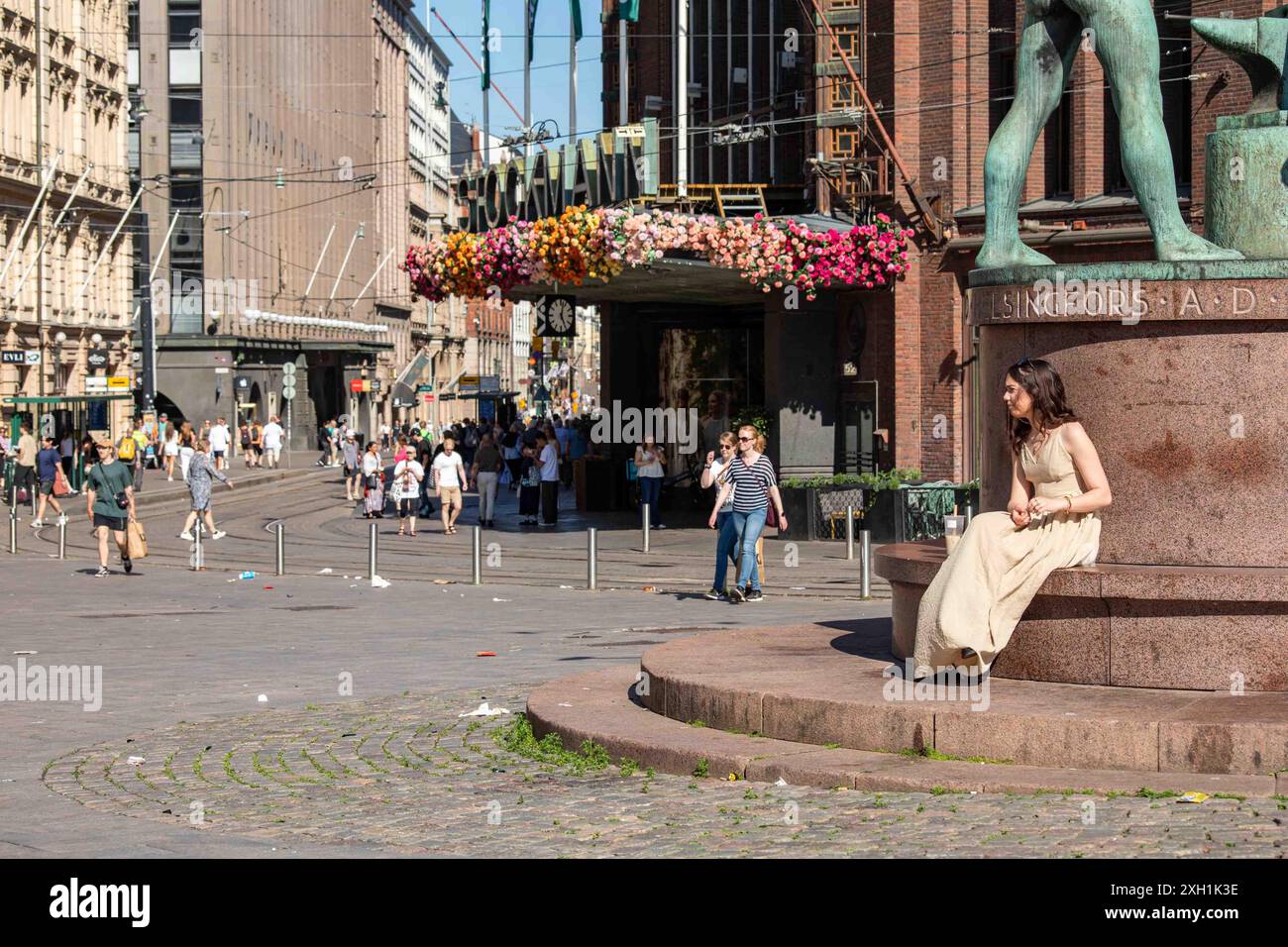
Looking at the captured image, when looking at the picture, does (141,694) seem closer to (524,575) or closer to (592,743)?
(592,743)

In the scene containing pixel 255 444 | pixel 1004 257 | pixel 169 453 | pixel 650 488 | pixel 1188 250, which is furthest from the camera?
pixel 255 444

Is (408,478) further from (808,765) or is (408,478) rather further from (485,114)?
(808,765)

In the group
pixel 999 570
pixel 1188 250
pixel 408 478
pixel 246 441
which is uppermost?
pixel 1188 250

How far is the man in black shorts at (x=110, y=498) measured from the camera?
78.2 feet

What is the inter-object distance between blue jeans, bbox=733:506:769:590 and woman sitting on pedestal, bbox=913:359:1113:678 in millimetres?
10389

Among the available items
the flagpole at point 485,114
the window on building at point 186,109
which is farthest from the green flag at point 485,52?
the window on building at point 186,109

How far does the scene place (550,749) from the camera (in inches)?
399

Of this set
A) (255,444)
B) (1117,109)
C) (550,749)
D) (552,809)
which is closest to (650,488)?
(1117,109)

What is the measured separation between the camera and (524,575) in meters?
24.7

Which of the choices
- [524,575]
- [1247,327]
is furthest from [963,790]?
[524,575]

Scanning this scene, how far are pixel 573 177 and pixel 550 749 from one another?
76.4 feet

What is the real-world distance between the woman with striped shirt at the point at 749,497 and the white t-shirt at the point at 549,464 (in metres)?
14.5

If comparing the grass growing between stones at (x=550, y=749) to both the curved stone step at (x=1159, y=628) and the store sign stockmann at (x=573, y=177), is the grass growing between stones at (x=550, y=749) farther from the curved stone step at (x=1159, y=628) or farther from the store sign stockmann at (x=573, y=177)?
the store sign stockmann at (x=573, y=177)
